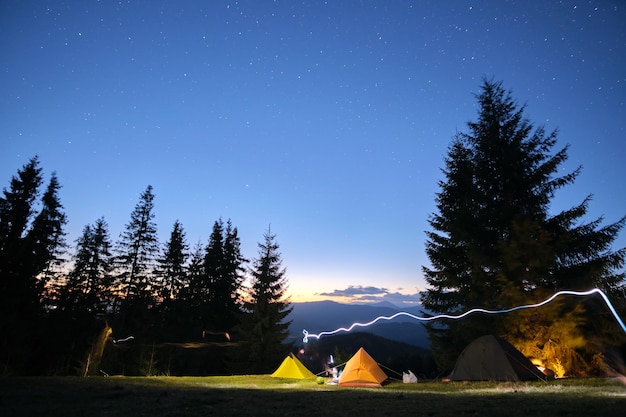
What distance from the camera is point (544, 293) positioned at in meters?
15.7

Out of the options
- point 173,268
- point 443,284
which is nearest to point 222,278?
point 173,268

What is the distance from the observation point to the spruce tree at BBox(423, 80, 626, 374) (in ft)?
52.0

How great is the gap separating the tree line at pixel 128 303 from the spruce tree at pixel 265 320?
0.09 meters

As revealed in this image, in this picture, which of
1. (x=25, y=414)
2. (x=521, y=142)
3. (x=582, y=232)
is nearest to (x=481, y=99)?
(x=521, y=142)

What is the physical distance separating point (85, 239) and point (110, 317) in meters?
9.01

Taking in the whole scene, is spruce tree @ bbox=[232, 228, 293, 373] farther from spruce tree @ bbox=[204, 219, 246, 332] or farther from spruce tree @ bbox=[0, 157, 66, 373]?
spruce tree @ bbox=[0, 157, 66, 373]

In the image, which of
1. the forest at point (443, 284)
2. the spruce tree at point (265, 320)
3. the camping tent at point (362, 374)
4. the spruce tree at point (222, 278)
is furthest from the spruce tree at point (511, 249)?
the spruce tree at point (222, 278)

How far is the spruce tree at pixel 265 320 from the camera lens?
102 feet

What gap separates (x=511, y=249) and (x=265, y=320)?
2130cm

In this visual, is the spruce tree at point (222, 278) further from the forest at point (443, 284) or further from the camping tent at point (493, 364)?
the camping tent at point (493, 364)

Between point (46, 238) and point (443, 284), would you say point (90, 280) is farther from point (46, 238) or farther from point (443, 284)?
point (443, 284)

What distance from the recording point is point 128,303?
37281 millimetres

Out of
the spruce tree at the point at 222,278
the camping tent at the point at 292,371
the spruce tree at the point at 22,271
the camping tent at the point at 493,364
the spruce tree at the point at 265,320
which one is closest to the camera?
the camping tent at the point at 493,364

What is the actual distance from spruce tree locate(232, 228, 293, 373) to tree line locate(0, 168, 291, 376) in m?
0.09
